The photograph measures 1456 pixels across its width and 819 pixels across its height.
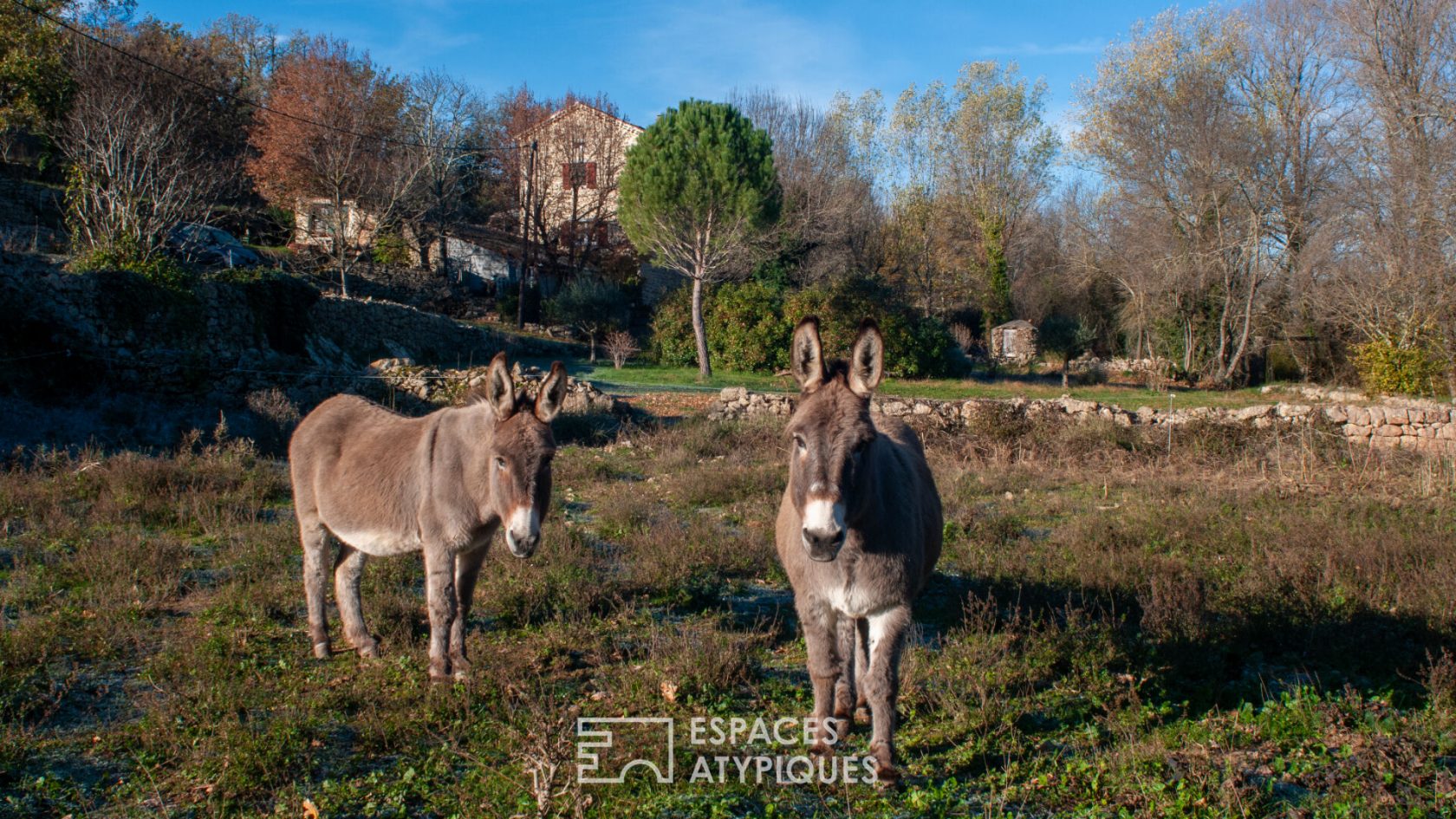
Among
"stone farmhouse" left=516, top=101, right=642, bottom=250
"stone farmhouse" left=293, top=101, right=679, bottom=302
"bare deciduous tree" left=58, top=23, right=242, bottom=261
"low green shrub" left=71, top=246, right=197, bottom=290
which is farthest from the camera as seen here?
"stone farmhouse" left=516, top=101, right=642, bottom=250

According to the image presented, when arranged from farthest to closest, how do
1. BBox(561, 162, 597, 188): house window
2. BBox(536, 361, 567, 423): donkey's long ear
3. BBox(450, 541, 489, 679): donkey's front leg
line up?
BBox(561, 162, 597, 188): house window → BBox(450, 541, 489, 679): donkey's front leg → BBox(536, 361, 567, 423): donkey's long ear

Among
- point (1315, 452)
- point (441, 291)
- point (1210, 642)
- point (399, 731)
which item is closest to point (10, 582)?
→ point (399, 731)

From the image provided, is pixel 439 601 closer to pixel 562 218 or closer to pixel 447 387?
pixel 447 387

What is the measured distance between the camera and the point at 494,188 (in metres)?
48.2

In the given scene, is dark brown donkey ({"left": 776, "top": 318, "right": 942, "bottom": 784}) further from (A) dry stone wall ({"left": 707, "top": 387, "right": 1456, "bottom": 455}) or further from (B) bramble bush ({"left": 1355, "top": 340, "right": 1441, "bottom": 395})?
(B) bramble bush ({"left": 1355, "top": 340, "right": 1441, "bottom": 395})

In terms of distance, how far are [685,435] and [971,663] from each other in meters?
9.93

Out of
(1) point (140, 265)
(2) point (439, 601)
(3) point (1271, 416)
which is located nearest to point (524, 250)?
(1) point (140, 265)

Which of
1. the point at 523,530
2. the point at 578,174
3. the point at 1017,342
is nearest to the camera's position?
the point at 523,530

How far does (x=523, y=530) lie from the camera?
13.6 feet

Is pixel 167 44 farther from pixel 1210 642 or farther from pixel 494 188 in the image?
pixel 1210 642

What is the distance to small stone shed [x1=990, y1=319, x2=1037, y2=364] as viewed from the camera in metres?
41.8

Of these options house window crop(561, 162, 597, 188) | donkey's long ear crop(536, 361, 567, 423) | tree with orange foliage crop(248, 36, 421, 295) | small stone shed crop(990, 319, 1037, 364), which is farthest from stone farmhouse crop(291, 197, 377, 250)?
donkey's long ear crop(536, 361, 567, 423)

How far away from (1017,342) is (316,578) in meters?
41.3

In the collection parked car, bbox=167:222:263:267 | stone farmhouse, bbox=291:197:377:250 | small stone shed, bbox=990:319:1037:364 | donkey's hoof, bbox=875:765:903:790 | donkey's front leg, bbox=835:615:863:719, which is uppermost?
stone farmhouse, bbox=291:197:377:250
